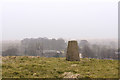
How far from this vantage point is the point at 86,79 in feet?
41.4

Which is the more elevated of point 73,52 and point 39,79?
point 73,52

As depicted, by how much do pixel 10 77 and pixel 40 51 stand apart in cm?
2595

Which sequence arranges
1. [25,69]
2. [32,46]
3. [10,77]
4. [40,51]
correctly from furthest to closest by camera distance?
1. [32,46]
2. [40,51]
3. [25,69]
4. [10,77]

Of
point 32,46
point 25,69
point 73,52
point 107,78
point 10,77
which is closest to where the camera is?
point 107,78

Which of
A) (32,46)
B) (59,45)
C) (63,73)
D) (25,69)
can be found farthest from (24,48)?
(63,73)

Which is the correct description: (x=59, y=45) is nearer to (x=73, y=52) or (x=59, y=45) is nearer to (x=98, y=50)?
(x=98, y=50)

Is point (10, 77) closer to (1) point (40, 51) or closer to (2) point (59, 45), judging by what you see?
(1) point (40, 51)

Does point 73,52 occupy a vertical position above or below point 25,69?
above

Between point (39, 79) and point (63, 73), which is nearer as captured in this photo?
point (39, 79)

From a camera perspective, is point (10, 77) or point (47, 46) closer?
point (10, 77)

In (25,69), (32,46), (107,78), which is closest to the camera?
(107,78)

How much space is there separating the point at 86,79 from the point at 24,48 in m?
31.6

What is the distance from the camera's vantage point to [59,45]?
4559 centimetres

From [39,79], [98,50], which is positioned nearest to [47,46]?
[98,50]
